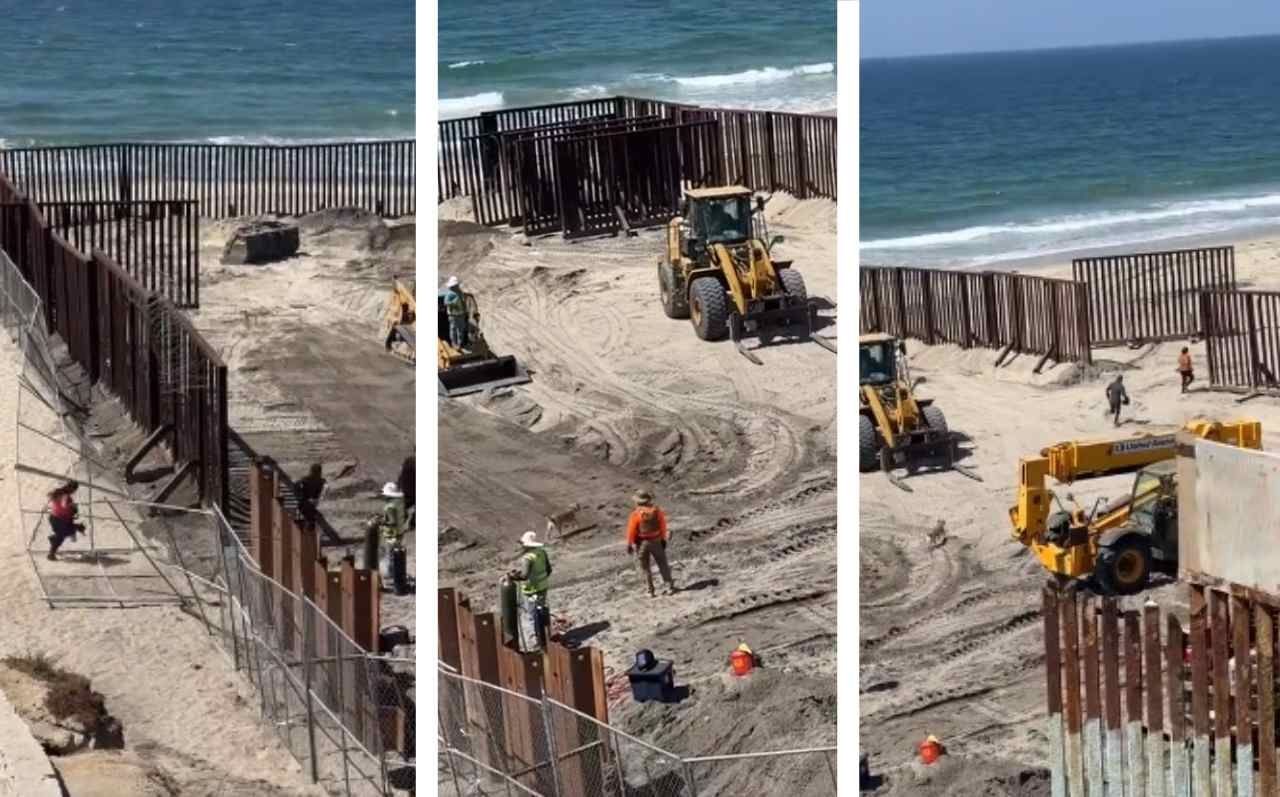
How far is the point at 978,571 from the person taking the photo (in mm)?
20938

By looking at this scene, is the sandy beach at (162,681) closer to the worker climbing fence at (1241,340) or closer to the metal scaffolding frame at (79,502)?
the metal scaffolding frame at (79,502)

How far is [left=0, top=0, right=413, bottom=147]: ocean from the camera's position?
103 ft

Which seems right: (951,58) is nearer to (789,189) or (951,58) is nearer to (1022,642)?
(789,189)

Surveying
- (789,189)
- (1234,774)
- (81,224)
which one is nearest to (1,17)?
(81,224)

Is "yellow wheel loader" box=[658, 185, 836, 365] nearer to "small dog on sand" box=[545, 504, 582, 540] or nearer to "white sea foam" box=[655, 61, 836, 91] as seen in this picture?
"small dog on sand" box=[545, 504, 582, 540]

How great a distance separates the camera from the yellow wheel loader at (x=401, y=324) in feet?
76.3

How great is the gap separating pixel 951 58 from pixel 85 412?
31157 millimetres

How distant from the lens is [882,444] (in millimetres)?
21266

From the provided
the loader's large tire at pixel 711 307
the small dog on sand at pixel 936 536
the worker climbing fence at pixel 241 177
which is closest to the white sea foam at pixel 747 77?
the worker climbing fence at pixel 241 177

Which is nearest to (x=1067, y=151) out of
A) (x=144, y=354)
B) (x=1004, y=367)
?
(x=1004, y=367)

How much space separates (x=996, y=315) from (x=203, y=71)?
14.4 meters

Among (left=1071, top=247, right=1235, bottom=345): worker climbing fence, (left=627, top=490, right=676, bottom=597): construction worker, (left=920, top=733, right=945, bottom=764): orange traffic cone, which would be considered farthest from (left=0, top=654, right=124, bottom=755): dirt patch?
(left=1071, top=247, right=1235, bottom=345): worker climbing fence

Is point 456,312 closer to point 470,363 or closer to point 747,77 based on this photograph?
point 470,363

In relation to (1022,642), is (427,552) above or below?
above
